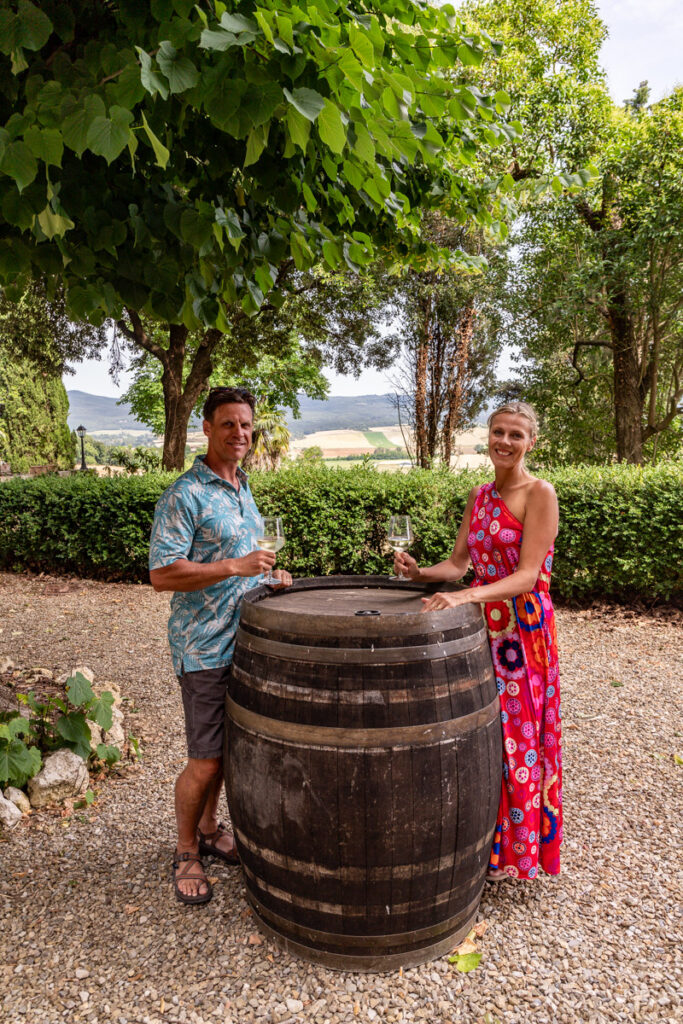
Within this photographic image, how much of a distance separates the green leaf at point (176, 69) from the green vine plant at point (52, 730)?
2891mm

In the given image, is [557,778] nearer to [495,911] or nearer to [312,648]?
[495,911]

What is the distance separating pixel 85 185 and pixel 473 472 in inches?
283

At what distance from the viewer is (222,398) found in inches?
109

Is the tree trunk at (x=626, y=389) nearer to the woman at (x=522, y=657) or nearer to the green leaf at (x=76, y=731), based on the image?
the woman at (x=522, y=657)

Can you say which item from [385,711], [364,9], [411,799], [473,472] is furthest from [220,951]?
[473,472]

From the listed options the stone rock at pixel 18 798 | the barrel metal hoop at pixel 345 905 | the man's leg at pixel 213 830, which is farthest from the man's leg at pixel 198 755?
the stone rock at pixel 18 798

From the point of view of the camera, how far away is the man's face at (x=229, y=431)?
9.04 ft

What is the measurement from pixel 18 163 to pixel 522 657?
2.56 m

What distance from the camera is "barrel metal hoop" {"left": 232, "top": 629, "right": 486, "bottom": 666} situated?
2.14 m

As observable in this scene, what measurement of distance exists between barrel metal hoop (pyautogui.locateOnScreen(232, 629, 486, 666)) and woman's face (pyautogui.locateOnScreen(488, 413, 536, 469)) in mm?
900

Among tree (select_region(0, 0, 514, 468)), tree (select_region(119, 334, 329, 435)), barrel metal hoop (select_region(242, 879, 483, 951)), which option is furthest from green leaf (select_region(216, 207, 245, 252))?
tree (select_region(119, 334, 329, 435))

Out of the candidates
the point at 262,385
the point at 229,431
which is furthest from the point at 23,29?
the point at 262,385

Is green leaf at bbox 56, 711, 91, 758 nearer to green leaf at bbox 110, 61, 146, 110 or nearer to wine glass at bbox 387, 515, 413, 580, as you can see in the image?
wine glass at bbox 387, 515, 413, 580

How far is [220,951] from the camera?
2514mm
